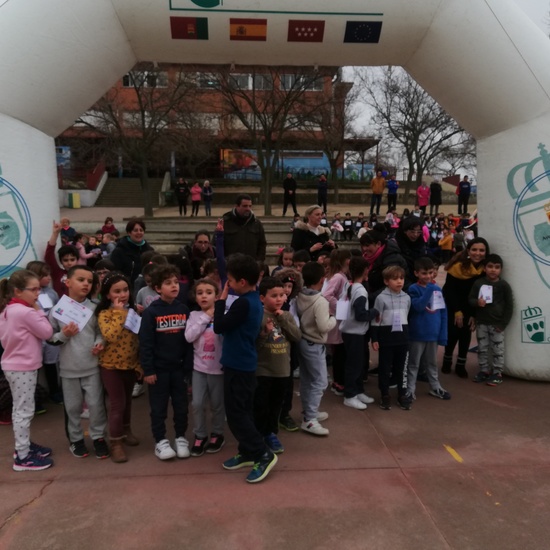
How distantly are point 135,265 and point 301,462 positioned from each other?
307cm

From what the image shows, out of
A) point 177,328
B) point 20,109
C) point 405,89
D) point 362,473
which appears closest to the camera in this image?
point 362,473

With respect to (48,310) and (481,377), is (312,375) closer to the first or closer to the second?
(481,377)

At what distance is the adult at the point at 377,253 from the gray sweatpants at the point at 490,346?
4.00ft

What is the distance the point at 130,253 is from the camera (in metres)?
5.55

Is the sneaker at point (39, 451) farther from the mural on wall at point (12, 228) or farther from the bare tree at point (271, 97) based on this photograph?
the bare tree at point (271, 97)

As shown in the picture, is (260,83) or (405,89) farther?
(405,89)

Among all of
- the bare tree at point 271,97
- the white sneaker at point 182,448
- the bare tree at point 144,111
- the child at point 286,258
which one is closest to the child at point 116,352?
the white sneaker at point 182,448

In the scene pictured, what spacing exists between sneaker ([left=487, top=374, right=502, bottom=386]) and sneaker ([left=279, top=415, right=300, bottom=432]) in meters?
2.34

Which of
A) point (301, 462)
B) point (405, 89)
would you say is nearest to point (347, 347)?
point (301, 462)

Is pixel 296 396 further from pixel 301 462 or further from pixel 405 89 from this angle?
pixel 405 89

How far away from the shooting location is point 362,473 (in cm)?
345

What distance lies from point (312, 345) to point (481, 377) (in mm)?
2361

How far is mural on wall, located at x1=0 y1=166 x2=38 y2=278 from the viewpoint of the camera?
4.45 m

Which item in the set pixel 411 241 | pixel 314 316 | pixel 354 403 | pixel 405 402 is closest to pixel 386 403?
pixel 405 402
